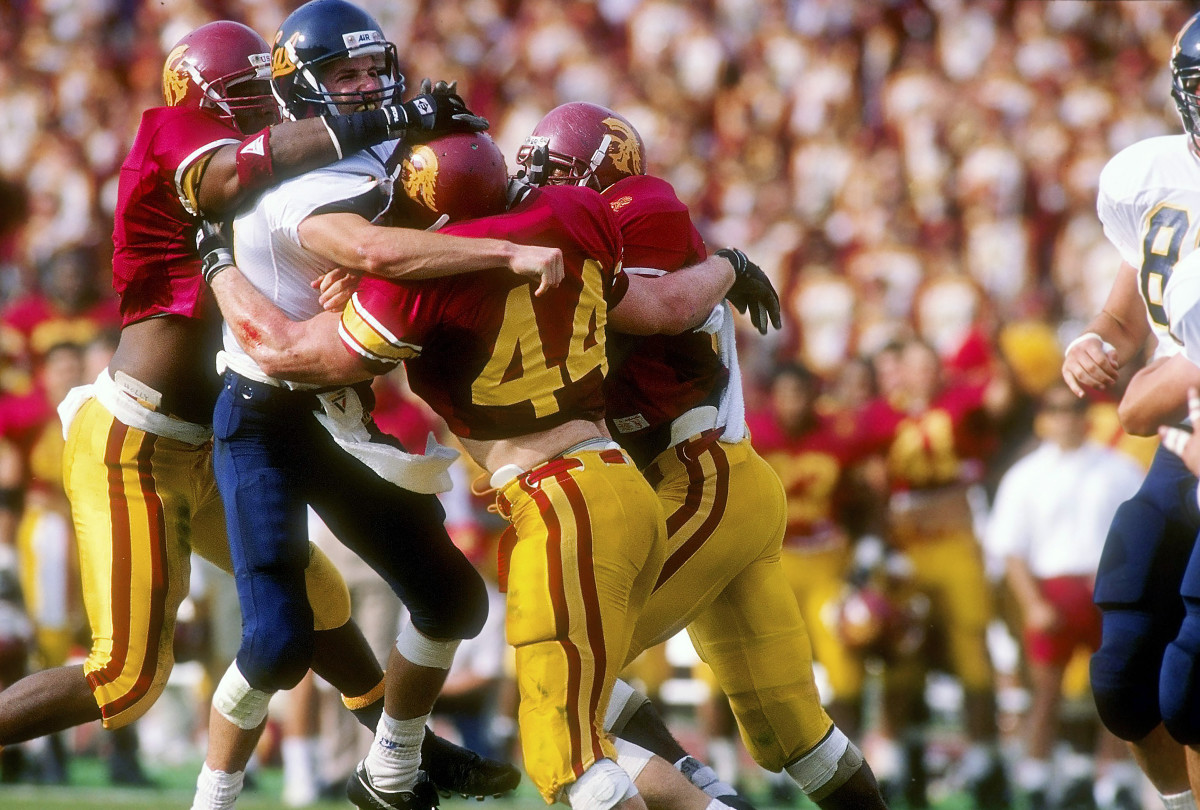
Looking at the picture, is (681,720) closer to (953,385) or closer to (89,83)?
(953,385)

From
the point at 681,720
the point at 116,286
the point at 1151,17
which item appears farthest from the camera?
the point at 1151,17

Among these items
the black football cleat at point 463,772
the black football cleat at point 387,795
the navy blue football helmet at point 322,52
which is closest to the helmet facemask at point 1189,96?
the navy blue football helmet at point 322,52

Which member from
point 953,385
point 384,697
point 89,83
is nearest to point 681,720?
point 953,385

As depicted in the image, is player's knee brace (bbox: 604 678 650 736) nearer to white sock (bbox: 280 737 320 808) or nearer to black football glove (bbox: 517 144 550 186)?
black football glove (bbox: 517 144 550 186)

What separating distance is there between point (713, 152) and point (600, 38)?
74.5 inches

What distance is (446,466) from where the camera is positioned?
13.4ft

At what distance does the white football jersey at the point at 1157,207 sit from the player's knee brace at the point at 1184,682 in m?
0.74

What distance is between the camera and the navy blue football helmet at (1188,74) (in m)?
4.03

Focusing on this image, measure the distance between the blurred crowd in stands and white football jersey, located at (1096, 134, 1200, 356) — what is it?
10.8ft

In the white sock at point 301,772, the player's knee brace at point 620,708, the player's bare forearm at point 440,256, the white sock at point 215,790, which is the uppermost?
the player's bare forearm at point 440,256

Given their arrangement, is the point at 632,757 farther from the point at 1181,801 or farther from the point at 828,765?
the point at 1181,801

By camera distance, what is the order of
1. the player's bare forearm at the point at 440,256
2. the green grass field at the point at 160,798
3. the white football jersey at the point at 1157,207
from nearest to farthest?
the player's bare forearm at the point at 440,256, the white football jersey at the point at 1157,207, the green grass field at the point at 160,798

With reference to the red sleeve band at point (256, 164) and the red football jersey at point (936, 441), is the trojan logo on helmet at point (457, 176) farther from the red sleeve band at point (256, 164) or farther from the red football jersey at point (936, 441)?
the red football jersey at point (936, 441)

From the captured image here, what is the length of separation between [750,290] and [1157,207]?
43.4 inches
